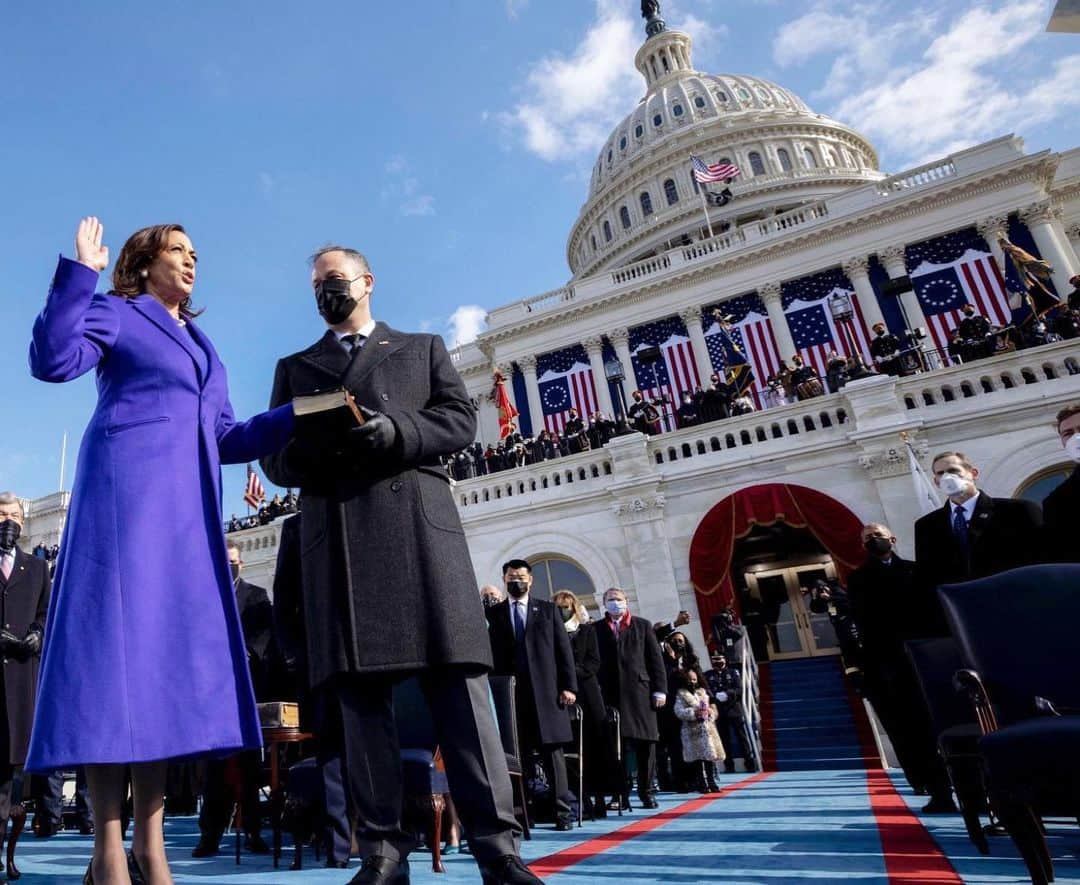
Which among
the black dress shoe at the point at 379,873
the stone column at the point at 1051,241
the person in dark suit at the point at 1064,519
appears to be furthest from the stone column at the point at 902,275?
the black dress shoe at the point at 379,873

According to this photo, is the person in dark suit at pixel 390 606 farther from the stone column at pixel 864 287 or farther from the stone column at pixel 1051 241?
the stone column at pixel 1051 241

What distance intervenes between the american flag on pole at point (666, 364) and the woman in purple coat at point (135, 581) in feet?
87.2

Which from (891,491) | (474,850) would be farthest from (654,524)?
(474,850)

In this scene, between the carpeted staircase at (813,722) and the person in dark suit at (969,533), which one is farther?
the carpeted staircase at (813,722)

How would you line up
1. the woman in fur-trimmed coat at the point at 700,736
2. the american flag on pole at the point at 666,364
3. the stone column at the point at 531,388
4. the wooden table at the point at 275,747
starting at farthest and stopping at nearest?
the stone column at the point at 531,388 < the american flag on pole at the point at 666,364 < the woman in fur-trimmed coat at the point at 700,736 < the wooden table at the point at 275,747

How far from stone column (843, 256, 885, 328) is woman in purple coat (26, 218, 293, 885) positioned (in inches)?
1140

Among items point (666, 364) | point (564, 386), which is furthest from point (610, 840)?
point (564, 386)

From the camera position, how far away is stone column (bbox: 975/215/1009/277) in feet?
86.7

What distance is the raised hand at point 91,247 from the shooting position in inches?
83.9

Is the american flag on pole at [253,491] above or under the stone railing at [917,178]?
under

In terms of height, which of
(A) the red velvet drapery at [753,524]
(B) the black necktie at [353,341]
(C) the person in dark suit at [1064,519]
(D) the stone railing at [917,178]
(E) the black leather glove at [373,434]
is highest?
(D) the stone railing at [917,178]

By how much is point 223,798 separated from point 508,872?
4017 millimetres

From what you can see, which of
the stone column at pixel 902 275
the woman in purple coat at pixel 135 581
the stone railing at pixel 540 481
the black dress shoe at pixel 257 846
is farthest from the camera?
the stone column at pixel 902 275

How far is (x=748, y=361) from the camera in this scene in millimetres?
28312
